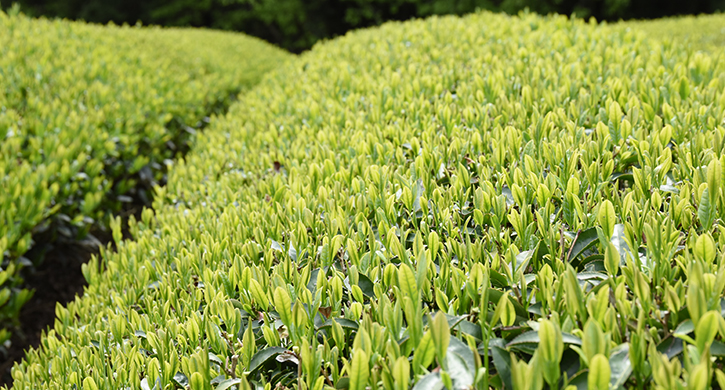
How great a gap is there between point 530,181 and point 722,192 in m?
0.64

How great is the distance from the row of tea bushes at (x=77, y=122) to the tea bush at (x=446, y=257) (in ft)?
3.08

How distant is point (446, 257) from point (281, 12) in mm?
24304

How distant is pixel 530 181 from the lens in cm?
196

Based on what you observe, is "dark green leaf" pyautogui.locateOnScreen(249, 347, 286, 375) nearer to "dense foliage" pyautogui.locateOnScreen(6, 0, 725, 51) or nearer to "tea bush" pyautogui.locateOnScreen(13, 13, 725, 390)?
"tea bush" pyautogui.locateOnScreen(13, 13, 725, 390)

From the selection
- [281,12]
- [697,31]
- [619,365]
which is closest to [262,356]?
[619,365]

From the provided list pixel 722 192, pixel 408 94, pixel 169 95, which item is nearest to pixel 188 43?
pixel 169 95

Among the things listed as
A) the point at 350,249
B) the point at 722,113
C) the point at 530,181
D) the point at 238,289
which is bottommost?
the point at 238,289

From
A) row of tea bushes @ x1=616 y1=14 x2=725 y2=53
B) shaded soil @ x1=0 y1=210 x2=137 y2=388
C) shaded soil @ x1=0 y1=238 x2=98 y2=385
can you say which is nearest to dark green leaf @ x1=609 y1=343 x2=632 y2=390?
shaded soil @ x1=0 y1=210 x2=137 y2=388

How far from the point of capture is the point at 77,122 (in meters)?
4.54

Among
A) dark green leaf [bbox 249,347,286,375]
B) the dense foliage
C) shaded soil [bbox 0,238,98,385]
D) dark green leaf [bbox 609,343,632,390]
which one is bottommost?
shaded soil [bbox 0,238,98,385]

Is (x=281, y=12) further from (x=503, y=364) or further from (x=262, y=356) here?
(x=503, y=364)

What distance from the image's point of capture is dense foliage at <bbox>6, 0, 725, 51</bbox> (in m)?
20.6

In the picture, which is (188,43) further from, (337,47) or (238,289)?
(238,289)

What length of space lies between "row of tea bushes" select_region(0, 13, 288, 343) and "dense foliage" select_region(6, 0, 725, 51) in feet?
51.6
